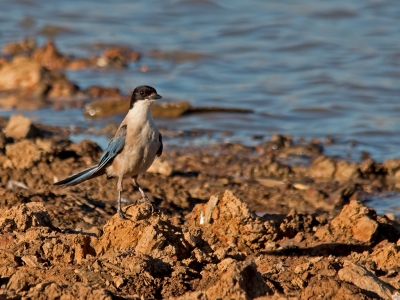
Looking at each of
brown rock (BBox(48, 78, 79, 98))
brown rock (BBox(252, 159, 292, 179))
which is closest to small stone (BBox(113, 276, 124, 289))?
brown rock (BBox(252, 159, 292, 179))

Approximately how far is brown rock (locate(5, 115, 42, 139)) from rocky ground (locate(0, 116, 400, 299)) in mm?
17

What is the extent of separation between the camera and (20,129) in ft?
36.2

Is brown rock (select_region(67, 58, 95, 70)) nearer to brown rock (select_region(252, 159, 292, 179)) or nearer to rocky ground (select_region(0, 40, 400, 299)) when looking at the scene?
rocky ground (select_region(0, 40, 400, 299))

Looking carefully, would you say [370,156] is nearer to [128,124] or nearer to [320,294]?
[128,124]

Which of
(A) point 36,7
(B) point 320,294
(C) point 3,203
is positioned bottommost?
(A) point 36,7

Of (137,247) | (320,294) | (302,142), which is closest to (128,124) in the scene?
(137,247)

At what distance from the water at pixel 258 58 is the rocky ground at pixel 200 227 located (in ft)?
4.53

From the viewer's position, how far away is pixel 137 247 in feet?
20.4

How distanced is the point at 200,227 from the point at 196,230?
0.75m

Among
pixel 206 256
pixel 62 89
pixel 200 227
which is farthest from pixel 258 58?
pixel 206 256

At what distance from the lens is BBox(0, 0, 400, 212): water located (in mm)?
13984

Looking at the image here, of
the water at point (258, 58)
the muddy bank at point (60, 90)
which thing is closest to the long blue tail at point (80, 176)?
the water at point (258, 58)

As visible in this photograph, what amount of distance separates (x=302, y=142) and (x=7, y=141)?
15.8 feet

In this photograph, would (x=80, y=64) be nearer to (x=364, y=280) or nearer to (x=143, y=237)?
(x=143, y=237)
